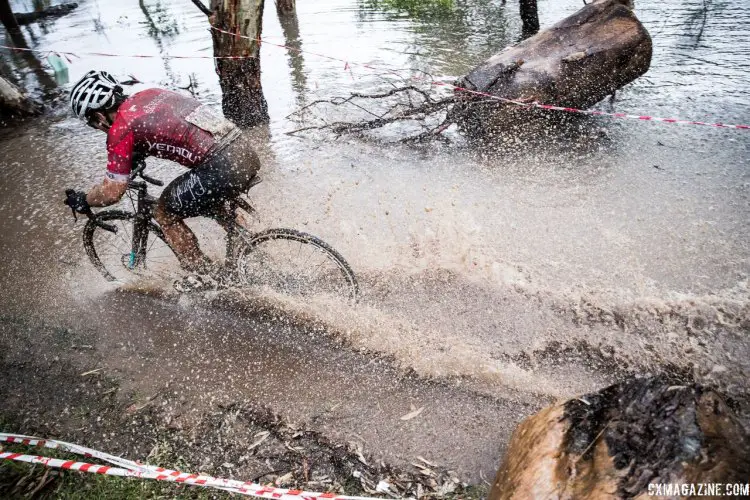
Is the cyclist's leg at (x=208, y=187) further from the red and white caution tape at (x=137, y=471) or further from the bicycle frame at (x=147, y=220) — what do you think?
the red and white caution tape at (x=137, y=471)

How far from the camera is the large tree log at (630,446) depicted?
162cm

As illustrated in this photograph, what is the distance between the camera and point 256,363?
354 cm

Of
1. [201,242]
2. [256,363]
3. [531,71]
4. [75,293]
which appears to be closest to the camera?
[256,363]

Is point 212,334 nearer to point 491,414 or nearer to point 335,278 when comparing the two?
point 335,278

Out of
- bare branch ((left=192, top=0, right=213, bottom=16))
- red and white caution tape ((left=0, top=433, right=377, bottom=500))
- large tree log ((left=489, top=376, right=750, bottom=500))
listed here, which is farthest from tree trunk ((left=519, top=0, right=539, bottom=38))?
red and white caution tape ((left=0, top=433, right=377, bottom=500))

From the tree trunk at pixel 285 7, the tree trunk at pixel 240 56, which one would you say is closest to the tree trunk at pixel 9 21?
the tree trunk at pixel 285 7

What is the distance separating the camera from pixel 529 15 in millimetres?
9734

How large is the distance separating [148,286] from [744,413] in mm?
5457

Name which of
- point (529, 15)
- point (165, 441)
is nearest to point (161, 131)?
point (165, 441)

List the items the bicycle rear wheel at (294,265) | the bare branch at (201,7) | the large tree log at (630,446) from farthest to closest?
the bare branch at (201,7)
the bicycle rear wheel at (294,265)
the large tree log at (630,446)

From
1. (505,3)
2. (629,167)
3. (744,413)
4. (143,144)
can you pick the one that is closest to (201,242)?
(143,144)

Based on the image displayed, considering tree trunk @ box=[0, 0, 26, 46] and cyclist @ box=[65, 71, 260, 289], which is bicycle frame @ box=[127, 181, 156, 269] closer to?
cyclist @ box=[65, 71, 260, 289]

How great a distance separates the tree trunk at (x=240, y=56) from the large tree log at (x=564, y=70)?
133 inches

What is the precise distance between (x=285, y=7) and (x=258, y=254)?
13688 mm
